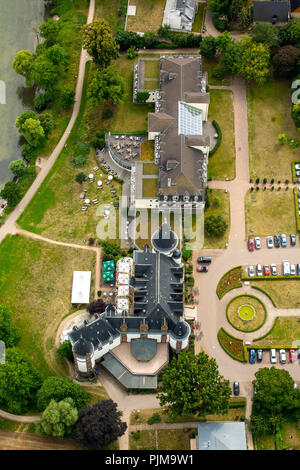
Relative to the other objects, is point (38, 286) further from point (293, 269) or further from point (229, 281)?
point (293, 269)

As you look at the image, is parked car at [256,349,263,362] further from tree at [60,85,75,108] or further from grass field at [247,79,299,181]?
tree at [60,85,75,108]

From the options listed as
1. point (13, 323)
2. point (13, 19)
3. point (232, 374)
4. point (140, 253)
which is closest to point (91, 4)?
point (13, 19)

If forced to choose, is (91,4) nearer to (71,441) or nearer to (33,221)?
(33,221)

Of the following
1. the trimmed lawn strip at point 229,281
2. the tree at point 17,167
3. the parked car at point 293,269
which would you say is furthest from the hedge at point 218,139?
the tree at point 17,167

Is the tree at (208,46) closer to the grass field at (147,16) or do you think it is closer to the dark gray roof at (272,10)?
the dark gray roof at (272,10)

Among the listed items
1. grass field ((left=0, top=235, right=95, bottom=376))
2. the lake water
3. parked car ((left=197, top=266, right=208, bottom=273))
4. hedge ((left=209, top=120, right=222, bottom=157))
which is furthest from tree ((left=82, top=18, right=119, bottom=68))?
parked car ((left=197, top=266, right=208, bottom=273))
